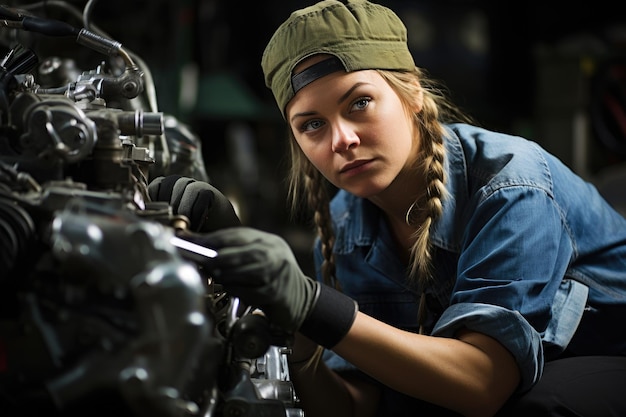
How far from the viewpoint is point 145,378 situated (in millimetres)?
692

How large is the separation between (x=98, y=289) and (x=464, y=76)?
401 centimetres

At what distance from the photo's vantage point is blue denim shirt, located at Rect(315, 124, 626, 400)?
3.69 feet

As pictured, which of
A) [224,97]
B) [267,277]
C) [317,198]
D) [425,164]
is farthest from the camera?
[224,97]

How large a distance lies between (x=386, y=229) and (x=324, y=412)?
0.36m

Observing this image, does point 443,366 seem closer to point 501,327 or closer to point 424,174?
point 501,327

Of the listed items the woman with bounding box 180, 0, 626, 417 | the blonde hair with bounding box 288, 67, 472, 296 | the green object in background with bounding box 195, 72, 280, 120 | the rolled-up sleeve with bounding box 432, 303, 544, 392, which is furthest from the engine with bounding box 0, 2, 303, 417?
the green object in background with bounding box 195, 72, 280, 120

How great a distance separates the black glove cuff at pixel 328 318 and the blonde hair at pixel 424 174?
0.32 meters

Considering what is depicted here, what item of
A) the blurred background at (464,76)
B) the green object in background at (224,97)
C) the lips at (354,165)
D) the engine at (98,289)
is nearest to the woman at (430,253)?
the lips at (354,165)

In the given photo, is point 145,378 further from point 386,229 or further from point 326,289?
point 386,229

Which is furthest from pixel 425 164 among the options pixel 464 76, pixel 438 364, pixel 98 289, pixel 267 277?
pixel 464 76

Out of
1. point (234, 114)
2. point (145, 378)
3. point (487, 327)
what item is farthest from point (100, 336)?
point (234, 114)

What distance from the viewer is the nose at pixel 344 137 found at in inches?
45.9

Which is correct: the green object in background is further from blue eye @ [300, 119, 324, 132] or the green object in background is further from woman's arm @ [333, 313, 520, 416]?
woman's arm @ [333, 313, 520, 416]

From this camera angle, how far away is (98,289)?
732 mm
